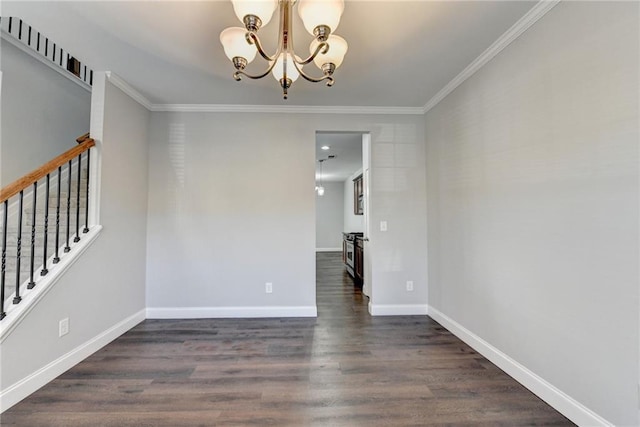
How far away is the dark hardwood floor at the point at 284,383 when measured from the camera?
1.68 m

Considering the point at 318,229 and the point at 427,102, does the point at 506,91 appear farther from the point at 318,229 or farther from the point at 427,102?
the point at 318,229

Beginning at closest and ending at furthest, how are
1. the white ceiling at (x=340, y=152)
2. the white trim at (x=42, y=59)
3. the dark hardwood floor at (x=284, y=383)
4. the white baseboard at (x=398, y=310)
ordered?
1. the dark hardwood floor at (x=284, y=383)
2. the white trim at (x=42, y=59)
3. the white baseboard at (x=398, y=310)
4. the white ceiling at (x=340, y=152)

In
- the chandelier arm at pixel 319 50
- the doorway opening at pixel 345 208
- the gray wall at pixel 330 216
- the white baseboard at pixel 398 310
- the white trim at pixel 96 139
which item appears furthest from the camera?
the gray wall at pixel 330 216

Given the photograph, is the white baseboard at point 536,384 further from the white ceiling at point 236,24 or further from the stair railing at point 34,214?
the stair railing at point 34,214

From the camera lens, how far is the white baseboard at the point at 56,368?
1754 mm

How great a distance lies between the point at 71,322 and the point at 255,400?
1.66 metres

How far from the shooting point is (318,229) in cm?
1023

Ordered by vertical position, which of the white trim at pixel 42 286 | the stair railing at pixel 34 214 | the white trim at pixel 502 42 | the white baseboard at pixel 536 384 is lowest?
the white baseboard at pixel 536 384

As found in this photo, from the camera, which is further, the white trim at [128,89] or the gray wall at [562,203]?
the white trim at [128,89]

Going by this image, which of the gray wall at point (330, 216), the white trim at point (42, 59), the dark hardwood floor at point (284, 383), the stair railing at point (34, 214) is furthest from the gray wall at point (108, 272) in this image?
the gray wall at point (330, 216)

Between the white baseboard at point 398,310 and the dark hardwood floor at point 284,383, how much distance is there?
411mm

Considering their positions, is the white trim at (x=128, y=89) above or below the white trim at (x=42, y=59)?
below

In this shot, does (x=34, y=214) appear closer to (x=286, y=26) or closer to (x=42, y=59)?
(x=286, y=26)

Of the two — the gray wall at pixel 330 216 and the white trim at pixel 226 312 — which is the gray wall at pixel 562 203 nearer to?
the white trim at pixel 226 312
